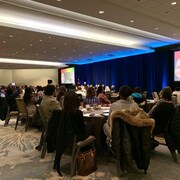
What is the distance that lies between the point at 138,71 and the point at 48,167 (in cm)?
1205

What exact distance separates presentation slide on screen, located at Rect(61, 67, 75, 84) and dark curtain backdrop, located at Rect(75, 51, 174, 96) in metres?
2.35

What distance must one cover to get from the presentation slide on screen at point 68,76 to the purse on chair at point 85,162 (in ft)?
57.9

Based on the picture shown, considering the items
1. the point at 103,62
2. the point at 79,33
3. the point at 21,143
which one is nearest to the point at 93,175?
the point at 21,143

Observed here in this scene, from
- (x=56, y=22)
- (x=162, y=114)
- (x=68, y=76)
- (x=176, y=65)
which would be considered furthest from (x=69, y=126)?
(x=68, y=76)

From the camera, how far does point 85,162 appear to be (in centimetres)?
279

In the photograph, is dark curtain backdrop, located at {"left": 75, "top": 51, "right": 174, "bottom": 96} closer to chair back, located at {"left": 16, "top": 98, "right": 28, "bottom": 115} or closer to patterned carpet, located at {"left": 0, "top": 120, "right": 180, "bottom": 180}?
chair back, located at {"left": 16, "top": 98, "right": 28, "bottom": 115}

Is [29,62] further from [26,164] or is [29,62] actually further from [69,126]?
[69,126]

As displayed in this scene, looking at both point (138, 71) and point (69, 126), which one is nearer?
point (69, 126)

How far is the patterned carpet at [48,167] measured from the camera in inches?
108

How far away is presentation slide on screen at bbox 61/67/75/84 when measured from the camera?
66.9ft

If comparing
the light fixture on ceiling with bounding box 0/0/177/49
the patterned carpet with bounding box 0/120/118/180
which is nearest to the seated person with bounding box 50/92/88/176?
the patterned carpet with bounding box 0/120/118/180

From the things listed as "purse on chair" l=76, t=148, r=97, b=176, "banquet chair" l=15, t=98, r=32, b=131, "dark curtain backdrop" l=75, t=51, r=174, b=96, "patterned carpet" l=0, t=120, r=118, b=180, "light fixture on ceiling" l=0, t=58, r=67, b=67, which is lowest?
"patterned carpet" l=0, t=120, r=118, b=180

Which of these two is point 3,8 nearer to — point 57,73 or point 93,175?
point 93,175

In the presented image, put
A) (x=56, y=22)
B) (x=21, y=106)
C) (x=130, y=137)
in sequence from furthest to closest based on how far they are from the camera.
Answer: (x=56, y=22), (x=21, y=106), (x=130, y=137)
